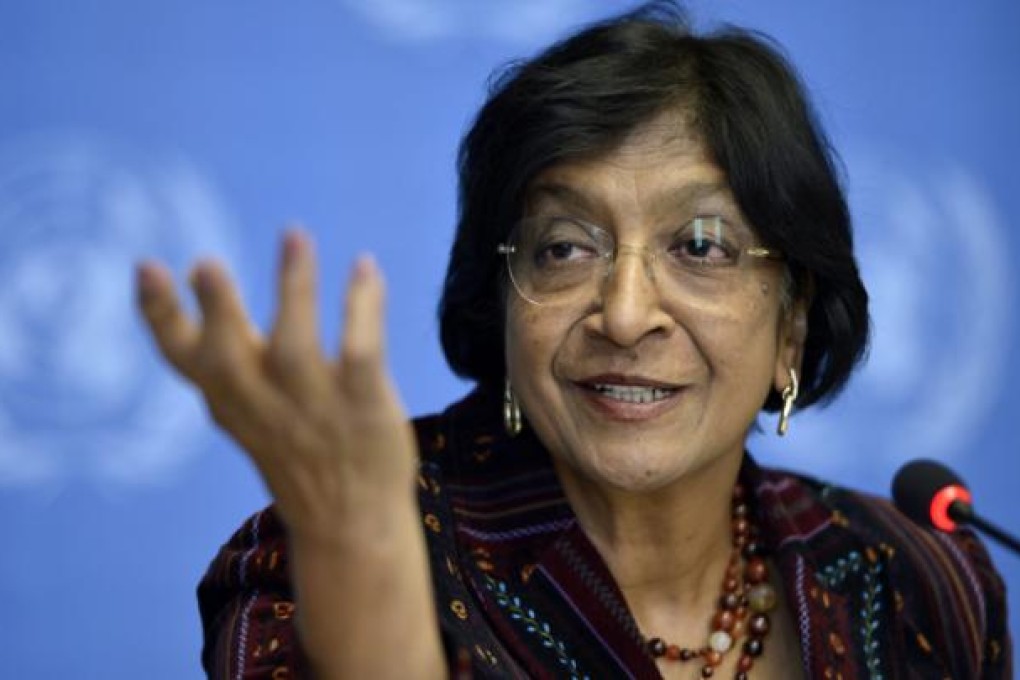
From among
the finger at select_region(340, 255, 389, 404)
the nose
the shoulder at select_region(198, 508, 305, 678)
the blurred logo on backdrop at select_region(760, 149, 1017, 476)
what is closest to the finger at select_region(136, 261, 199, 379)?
the finger at select_region(340, 255, 389, 404)

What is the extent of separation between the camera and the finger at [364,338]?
103 cm

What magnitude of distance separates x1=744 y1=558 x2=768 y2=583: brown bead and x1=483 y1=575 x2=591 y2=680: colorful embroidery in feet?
1.16

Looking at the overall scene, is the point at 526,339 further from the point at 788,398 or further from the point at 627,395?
the point at 788,398

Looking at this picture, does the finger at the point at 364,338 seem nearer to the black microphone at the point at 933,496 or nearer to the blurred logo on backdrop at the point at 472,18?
the black microphone at the point at 933,496

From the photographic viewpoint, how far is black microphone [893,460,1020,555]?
156 centimetres

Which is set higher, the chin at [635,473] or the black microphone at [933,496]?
the chin at [635,473]

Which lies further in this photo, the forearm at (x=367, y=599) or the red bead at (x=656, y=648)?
the red bead at (x=656, y=648)

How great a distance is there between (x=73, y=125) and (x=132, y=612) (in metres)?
0.72

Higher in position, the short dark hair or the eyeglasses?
the short dark hair

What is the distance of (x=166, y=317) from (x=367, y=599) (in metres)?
0.27

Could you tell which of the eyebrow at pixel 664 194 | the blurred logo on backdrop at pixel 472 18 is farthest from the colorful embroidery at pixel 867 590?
the blurred logo on backdrop at pixel 472 18

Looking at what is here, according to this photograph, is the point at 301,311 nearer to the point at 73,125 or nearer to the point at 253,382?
the point at 253,382

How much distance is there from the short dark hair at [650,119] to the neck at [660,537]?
0.25 m

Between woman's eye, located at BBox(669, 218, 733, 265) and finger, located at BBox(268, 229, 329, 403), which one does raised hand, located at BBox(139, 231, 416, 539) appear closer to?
finger, located at BBox(268, 229, 329, 403)
